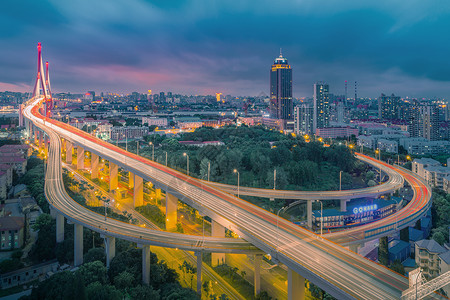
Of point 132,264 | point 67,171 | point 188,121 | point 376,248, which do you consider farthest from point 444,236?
point 188,121

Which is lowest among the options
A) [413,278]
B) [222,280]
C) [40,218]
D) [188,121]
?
[222,280]

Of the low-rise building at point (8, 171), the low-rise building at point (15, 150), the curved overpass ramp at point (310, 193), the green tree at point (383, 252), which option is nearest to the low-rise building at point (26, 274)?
the curved overpass ramp at point (310, 193)

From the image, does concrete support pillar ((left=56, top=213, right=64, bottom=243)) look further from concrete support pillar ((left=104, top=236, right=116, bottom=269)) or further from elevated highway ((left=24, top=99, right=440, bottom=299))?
concrete support pillar ((left=104, top=236, right=116, bottom=269))

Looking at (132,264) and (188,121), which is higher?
(188,121)

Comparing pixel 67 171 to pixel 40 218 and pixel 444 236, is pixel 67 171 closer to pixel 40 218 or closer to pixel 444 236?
pixel 40 218

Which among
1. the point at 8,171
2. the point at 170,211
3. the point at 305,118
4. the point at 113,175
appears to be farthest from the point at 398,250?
the point at 305,118

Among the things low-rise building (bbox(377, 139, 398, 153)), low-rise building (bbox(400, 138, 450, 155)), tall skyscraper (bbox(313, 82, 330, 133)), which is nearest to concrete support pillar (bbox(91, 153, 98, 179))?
low-rise building (bbox(377, 139, 398, 153))

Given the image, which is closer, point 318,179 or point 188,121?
point 318,179

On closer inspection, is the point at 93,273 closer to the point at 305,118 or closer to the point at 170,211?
the point at 170,211
